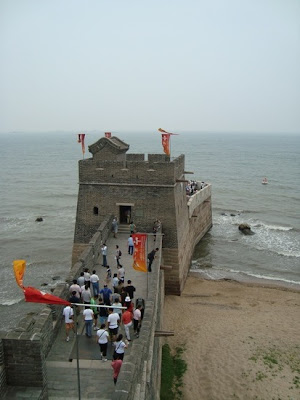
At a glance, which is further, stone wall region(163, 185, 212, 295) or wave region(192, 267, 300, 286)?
wave region(192, 267, 300, 286)

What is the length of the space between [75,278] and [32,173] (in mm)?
67047

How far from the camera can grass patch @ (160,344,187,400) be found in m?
12.7

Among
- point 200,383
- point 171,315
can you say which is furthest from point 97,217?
point 200,383

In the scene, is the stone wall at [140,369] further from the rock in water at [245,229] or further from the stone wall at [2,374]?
the rock in water at [245,229]

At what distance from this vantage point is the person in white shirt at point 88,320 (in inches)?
401

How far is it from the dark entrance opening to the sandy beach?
4.28 metres

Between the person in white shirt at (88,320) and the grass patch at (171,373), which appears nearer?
the person in white shirt at (88,320)

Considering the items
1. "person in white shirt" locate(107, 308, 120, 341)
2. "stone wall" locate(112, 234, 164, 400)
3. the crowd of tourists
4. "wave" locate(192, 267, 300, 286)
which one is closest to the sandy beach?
"wave" locate(192, 267, 300, 286)

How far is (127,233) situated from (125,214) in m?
0.97

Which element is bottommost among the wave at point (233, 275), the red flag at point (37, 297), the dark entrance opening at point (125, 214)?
the wave at point (233, 275)

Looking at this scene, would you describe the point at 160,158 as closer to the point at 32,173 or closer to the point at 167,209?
the point at 167,209

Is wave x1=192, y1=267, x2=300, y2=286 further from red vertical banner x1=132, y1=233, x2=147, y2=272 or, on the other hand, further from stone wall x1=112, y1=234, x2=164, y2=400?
stone wall x1=112, y1=234, x2=164, y2=400

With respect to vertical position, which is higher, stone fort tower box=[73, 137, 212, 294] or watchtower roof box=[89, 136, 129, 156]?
watchtower roof box=[89, 136, 129, 156]

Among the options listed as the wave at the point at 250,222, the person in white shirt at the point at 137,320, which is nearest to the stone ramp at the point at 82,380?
the person in white shirt at the point at 137,320
